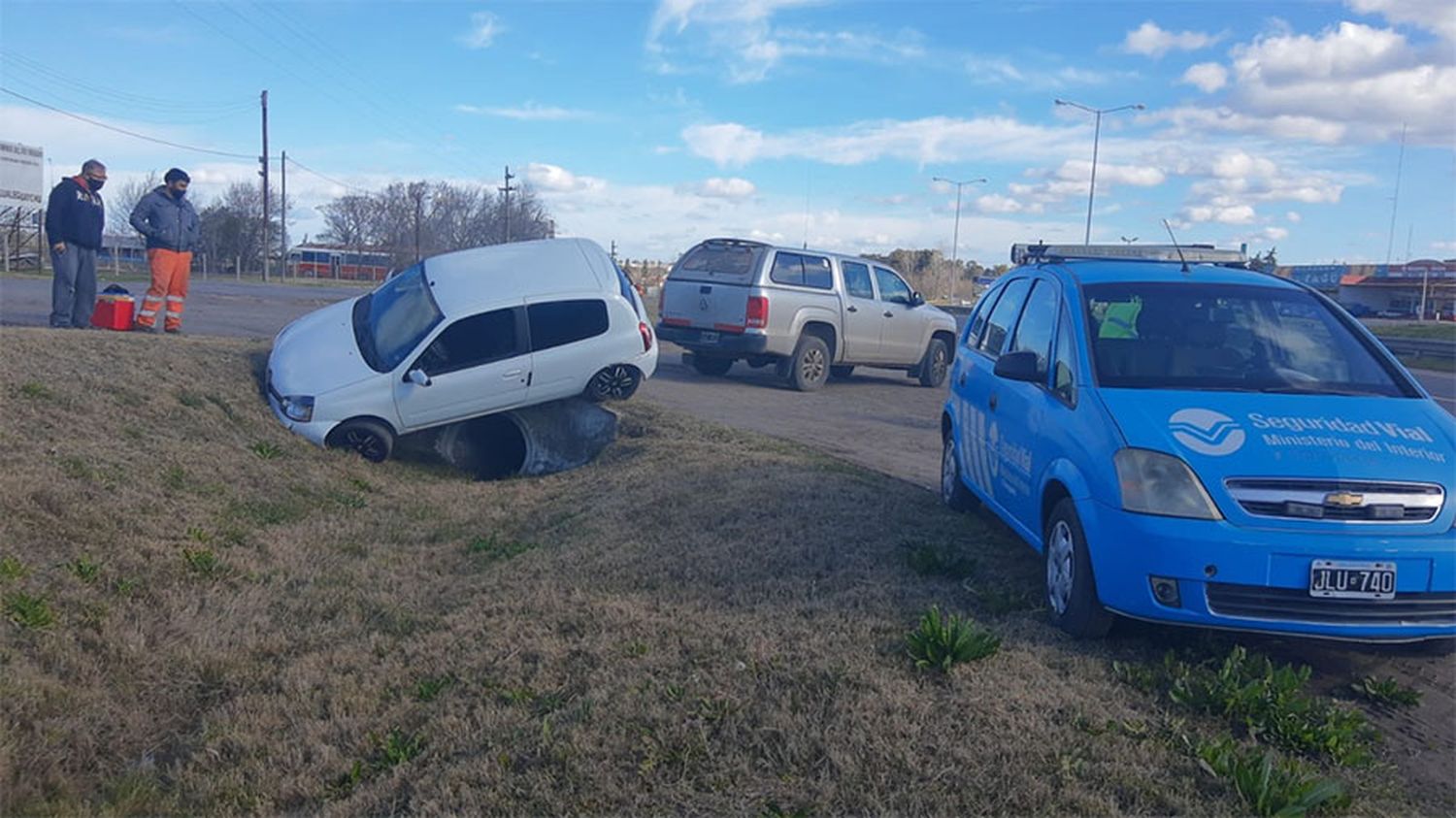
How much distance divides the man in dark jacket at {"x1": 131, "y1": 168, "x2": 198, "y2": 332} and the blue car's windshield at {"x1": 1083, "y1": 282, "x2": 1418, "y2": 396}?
10.1 m

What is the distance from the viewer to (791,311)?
1499 centimetres

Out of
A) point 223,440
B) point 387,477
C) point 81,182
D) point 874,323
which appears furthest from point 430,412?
point 874,323

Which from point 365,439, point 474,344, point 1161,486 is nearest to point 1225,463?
point 1161,486

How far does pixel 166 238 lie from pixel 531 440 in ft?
16.1

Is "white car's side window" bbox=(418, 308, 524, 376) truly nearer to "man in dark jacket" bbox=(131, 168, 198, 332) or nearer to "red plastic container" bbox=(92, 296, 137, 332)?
"man in dark jacket" bbox=(131, 168, 198, 332)

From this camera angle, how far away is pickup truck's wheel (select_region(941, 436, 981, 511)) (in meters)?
7.16

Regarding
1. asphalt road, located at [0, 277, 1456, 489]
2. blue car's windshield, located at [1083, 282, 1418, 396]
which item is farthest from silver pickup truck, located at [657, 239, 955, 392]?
blue car's windshield, located at [1083, 282, 1418, 396]

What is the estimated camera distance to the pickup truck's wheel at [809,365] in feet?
50.1

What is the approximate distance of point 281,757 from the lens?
4195 millimetres

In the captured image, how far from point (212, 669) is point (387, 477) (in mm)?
4193

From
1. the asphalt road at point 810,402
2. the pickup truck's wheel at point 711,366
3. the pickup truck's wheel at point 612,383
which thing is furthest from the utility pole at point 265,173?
the pickup truck's wheel at point 612,383

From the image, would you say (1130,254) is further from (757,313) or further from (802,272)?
(802,272)

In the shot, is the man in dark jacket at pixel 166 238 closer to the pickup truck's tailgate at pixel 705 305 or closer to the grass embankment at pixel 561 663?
the grass embankment at pixel 561 663

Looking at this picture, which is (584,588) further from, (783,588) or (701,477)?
(701,477)
